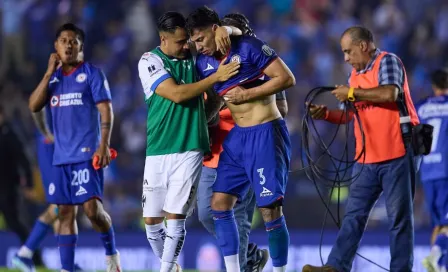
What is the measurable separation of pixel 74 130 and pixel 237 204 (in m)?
1.94

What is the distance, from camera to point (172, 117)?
834 cm

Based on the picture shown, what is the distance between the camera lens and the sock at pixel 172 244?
8156 millimetres

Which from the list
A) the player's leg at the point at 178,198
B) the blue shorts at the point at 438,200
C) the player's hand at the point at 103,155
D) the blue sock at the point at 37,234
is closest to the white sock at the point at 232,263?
the player's leg at the point at 178,198

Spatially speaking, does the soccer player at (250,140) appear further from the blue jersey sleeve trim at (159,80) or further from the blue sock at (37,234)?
the blue sock at (37,234)

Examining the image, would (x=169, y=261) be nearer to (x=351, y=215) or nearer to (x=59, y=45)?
(x=351, y=215)

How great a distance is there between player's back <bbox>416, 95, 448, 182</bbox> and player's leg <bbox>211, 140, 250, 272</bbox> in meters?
3.94

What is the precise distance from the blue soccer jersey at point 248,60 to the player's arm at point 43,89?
218 centimetres

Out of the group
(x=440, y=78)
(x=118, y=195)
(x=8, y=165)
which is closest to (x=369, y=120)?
(x=440, y=78)

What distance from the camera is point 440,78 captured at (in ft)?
37.6

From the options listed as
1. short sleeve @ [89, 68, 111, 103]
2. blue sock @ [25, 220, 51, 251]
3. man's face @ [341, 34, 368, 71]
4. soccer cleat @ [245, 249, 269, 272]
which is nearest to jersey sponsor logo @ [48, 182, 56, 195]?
short sleeve @ [89, 68, 111, 103]

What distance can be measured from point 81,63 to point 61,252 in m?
1.95

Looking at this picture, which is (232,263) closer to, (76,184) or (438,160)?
(76,184)

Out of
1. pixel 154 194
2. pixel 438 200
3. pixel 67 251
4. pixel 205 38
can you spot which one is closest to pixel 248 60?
pixel 205 38

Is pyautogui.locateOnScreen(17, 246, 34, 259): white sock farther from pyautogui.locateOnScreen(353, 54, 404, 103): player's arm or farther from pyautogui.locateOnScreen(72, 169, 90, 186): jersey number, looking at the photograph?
pyautogui.locateOnScreen(353, 54, 404, 103): player's arm
